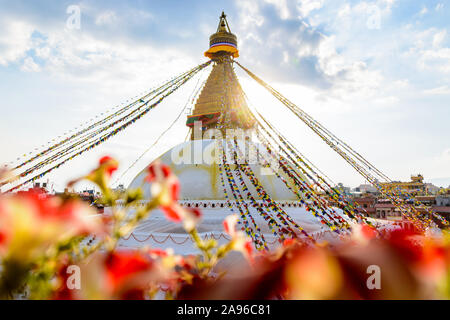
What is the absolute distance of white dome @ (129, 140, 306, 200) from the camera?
33.4ft

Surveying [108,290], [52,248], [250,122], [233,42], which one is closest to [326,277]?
[108,290]

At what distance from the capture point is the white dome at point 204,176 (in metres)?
10.2

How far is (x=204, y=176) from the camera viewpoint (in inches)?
417

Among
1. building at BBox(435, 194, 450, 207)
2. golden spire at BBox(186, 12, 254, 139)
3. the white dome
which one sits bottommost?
building at BBox(435, 194, 450, 207)

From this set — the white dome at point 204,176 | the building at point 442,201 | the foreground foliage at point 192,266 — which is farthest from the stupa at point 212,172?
the building at point 442,201

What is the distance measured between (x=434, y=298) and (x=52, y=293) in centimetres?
109

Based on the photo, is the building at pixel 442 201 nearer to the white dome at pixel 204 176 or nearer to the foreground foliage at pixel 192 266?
the white dome at pixel 204 176

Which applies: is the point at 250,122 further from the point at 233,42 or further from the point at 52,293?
the point at 52,293

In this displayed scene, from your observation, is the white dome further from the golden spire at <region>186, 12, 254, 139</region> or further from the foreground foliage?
the foreground foliage

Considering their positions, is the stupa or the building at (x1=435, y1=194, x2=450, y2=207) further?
the building at (x1=435, y1=194, x2=450, y2=207)

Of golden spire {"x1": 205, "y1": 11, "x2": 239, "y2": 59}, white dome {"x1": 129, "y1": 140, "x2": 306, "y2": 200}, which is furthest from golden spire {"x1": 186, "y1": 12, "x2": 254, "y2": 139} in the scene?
white dome {"x1": 129, "y1": 140, "x2": 306, "y2": 200}

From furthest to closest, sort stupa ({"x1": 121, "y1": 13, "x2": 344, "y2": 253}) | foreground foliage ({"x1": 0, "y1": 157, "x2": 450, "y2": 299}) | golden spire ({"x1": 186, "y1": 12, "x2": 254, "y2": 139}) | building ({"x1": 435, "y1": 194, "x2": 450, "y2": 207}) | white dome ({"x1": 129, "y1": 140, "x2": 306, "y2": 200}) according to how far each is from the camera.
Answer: building ({"x1": 435, "y1": 194, "x2": 450, "y2": 207}) → golden spire ({"x1": 186, "y1": 12, "x2": 254, "y2": 139}) → white dome ({"x1": 129, "y1": 140, "x2": 306, "y2": 200}) → stupa ({"x1": 121, "y1": 13, "x2": 344, "y2": 253}) → foreground foliage ({"x1": 0, "y1": 157, "x2": 450, "y2": 299})

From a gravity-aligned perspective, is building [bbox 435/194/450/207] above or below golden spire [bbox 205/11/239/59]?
below
